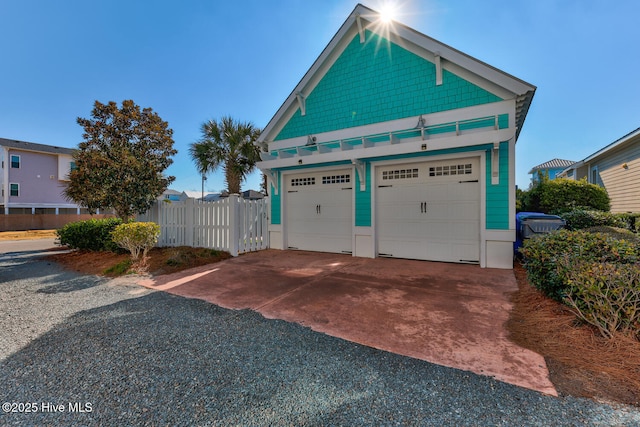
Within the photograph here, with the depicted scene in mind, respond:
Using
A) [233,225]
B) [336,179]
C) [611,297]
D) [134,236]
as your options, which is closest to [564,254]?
[611,297]

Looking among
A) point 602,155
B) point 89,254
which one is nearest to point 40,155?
point 89,254

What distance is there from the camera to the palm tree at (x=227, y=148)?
1317 cm

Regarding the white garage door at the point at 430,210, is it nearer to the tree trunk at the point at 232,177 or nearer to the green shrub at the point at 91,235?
the tree trunk at the point at 232,177

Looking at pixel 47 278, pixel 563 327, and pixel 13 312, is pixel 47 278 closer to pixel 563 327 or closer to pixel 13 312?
pixel 13 312

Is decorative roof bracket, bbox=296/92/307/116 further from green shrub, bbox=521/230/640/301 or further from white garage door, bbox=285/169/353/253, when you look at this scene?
green shrub, bbox=521/230/640/301

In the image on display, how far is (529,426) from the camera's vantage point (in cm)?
168

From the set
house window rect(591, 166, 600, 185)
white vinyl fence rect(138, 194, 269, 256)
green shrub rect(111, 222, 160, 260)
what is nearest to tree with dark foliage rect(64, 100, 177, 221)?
white vinyl fence rect(138, 194, 269, 256)

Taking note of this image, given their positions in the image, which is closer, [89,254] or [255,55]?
[89,254]

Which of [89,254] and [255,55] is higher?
[255,55]

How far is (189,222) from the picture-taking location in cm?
873

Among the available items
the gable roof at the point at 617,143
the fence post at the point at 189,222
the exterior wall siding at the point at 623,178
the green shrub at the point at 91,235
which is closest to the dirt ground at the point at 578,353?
the fence post at the point at 189,222

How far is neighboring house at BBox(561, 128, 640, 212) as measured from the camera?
10641 mm

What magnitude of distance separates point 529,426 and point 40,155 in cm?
3724

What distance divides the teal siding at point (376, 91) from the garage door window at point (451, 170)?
1496 millimetres
